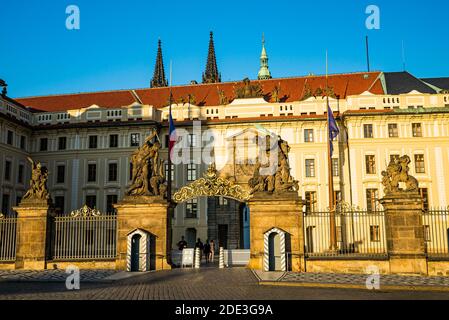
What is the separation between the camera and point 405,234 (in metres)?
17.6

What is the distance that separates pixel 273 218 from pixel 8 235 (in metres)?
11.7

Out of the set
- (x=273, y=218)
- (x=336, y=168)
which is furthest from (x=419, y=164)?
(x=273, y=218)

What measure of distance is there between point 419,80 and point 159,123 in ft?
81.4

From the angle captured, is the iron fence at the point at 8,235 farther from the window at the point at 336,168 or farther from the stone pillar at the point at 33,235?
the window at the point at 336,168

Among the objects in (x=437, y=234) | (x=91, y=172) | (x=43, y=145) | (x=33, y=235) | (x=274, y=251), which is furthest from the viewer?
(x=43, y=145)

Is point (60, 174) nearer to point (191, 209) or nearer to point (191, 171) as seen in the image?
point (191, 171)

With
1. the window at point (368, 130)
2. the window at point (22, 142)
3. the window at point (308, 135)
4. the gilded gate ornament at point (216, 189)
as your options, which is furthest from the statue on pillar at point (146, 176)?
the window at point (22, 142)

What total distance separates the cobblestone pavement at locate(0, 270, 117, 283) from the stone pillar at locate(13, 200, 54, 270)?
81 cm

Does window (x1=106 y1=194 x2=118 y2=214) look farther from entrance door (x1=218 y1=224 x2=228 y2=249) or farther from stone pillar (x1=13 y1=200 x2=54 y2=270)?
stone pillar (x1=13 y1=200 x2=54 y2=270)

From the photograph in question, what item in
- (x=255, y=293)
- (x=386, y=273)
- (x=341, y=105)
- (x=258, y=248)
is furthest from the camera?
(x=341, y=105)

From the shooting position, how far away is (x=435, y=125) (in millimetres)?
39531

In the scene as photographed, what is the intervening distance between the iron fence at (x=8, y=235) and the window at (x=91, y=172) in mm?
21708

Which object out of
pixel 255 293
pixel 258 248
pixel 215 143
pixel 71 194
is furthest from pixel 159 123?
pixel 255 293
